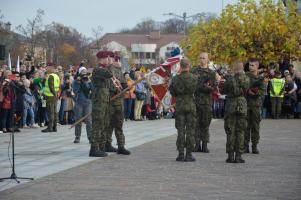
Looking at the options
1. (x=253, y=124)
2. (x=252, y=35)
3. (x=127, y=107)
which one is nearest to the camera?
(x=253, y=124)

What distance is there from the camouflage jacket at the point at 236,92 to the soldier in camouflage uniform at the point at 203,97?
1.40 meters

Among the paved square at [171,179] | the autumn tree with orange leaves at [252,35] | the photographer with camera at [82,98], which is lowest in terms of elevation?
the paved square at [171,179]

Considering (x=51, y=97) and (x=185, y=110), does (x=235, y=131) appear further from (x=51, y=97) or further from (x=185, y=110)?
(x=51, y=97)

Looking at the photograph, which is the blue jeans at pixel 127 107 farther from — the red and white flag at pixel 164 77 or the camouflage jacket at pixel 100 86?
the camouflage jacket at pixel 100 86

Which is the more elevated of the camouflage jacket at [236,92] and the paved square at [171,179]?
the camouflage jacket at [236,92]

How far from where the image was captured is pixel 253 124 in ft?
56.4

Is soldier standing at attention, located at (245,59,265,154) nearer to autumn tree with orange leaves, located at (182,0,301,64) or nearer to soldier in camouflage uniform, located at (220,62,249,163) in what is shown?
soldier in camouflage uniform, located at (220,62,249,163)

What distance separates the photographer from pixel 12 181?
12.3 metres

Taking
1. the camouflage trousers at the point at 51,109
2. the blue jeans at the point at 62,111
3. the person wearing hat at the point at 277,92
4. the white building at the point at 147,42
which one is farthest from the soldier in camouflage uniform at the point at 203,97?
the white building at the point at 147,42

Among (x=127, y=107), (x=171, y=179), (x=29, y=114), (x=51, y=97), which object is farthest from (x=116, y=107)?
(x=127, y=107)

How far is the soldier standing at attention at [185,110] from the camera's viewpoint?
604 inches

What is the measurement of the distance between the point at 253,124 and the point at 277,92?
15.7 metres

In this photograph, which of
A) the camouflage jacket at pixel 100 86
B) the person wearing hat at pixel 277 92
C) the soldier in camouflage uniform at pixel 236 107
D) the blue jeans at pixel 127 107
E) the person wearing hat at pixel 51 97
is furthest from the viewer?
the person wearing hat at pixel 277 92

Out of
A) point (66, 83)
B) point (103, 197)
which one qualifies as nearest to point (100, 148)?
point (103, 197)
